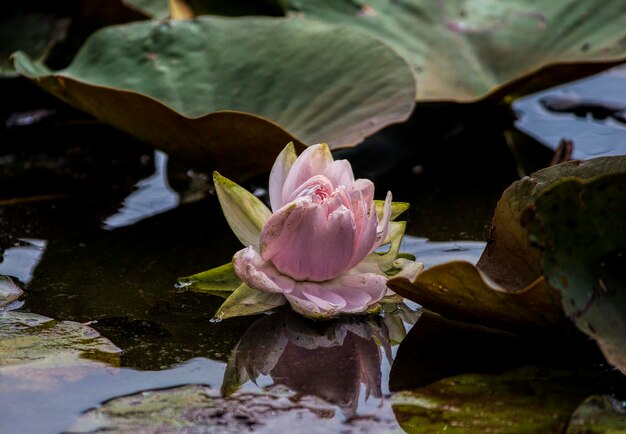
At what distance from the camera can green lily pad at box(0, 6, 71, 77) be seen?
83.0 inches

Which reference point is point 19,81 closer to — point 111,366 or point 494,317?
point 111,366

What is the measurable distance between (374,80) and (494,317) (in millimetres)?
727

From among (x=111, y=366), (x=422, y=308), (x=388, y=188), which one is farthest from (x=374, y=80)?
(x=111, y=366)

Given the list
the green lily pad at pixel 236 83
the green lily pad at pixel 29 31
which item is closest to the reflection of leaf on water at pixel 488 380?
the green lily pad at pixel 236 83

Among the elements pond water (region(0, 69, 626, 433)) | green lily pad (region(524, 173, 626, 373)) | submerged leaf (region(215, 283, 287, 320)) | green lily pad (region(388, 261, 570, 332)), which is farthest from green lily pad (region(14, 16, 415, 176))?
green lily pad (region(524, 173, 626, 373))

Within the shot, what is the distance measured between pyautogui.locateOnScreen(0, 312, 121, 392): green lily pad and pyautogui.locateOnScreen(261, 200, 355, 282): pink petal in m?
0.24

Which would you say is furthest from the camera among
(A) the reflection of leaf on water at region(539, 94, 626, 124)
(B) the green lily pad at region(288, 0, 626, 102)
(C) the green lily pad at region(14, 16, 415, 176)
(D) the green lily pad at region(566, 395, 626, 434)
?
(A) the reflection of leaf on water at region(539, 94, 626, 124)

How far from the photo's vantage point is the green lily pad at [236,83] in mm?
1622

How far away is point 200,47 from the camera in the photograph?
6.20 feet

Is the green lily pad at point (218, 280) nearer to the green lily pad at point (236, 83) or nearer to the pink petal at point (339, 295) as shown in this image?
the pink petal at point (339, 295)

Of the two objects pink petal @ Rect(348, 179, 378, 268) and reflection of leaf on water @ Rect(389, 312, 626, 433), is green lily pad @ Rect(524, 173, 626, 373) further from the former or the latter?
pink petal @ Rect(348, 179, 378, 268)

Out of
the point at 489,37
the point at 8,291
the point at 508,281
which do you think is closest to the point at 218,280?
the point at 8,291

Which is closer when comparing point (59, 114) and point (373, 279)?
point (373, 279)

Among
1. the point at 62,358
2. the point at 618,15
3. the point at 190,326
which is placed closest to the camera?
the point at 62,358
